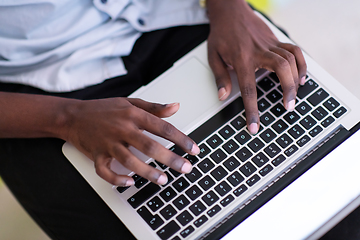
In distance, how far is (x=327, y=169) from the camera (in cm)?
56

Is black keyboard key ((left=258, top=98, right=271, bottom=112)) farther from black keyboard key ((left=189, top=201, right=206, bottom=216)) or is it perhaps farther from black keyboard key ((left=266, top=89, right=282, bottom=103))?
black keyboard key ((left=189, top=201, right=206, bottom=216))

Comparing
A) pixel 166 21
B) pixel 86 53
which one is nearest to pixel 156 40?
pixel 166 21

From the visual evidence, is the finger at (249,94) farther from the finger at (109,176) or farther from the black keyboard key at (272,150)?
the finger at (109,176)

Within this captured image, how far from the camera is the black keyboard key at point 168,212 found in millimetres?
541

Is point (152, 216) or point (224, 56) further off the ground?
point (224, 56)

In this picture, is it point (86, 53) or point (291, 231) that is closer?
point (291, 231)

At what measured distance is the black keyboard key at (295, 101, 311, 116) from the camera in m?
0.60

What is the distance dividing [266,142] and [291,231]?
16cm

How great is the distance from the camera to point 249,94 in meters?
0.59

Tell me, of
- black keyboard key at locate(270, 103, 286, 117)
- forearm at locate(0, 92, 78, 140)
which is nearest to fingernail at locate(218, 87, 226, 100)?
black keyboard key at locate(270, 103, 286, 117)

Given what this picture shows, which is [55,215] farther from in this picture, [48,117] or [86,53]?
[86,53]

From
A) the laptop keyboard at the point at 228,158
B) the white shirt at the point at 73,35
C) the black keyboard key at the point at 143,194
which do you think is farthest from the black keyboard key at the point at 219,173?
the white shirt at the point at 73,35

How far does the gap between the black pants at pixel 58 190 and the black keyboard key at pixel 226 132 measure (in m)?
0.26

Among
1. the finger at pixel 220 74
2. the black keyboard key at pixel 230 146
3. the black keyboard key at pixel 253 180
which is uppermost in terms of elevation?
the finger at pixel 220 74
